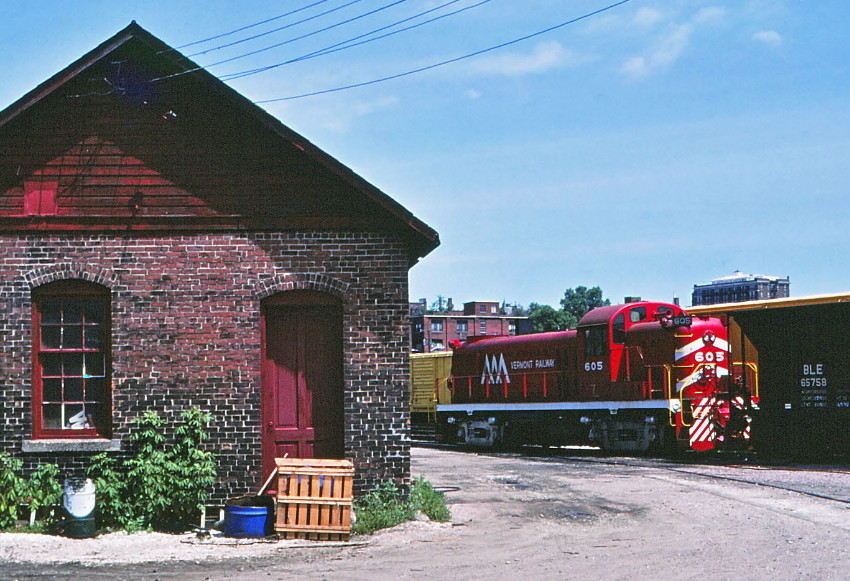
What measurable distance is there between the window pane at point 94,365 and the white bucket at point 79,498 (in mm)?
1902

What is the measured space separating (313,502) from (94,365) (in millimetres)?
4092

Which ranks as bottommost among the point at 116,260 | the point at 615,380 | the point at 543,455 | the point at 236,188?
the point at 543,455

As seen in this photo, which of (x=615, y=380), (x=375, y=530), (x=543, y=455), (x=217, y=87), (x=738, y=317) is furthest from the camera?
(x=543, y=455)

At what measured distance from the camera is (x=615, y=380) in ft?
86.5

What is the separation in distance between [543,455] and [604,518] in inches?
524

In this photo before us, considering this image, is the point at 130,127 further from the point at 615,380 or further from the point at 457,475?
the point at 615,380

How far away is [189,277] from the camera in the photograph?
14914 mm

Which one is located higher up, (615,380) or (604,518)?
(615,380)

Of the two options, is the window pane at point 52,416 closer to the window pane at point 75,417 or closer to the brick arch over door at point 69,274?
the window pane at point 75,417

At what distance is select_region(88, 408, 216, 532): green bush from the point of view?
14117 millimetres

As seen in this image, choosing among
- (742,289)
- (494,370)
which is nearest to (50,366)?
(494,370)

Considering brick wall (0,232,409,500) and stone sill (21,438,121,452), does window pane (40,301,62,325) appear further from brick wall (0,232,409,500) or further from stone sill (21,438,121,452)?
stone sill (21,438,121,452)

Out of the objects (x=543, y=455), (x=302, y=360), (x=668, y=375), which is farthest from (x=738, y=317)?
(x=302, y=360)

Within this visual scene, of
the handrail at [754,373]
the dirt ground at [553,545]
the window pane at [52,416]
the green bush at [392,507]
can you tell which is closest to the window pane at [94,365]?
the window pane at [52,416]
